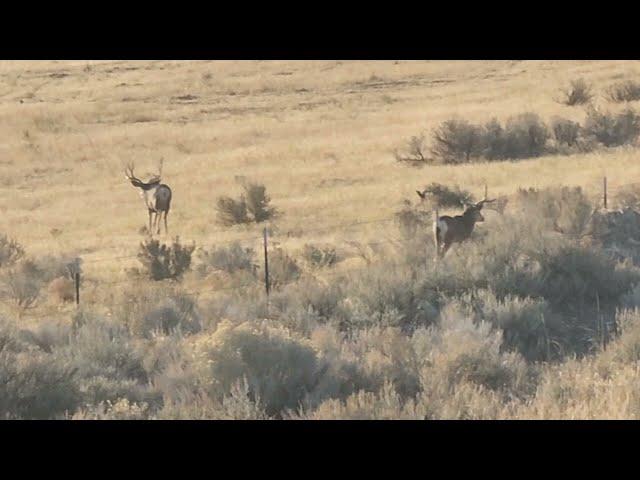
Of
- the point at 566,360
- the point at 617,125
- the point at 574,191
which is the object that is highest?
the point at 617,125

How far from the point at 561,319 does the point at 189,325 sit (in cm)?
428

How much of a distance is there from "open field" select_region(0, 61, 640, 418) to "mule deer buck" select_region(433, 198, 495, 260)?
0.37 m

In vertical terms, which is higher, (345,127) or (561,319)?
(345,127)

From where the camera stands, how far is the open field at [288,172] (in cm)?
892

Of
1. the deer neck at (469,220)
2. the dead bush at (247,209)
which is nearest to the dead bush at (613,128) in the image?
the dead bush at (247,209)

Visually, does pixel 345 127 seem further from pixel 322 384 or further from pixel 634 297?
pixel 322 384

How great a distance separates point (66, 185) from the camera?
30281mm

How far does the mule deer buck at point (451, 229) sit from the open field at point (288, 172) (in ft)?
1.21

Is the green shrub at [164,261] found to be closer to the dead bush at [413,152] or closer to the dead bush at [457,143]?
the dead bush at [413,152]

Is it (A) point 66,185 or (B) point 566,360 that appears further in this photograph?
(A) point 66,185

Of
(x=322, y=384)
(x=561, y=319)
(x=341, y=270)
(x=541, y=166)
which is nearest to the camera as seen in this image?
(x=322, y=384)

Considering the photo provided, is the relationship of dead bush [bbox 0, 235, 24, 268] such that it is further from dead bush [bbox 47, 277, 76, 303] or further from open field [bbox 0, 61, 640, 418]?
dead bush [bbox 47, 277, 76, 303]

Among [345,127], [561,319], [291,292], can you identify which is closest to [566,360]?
[561,319]
